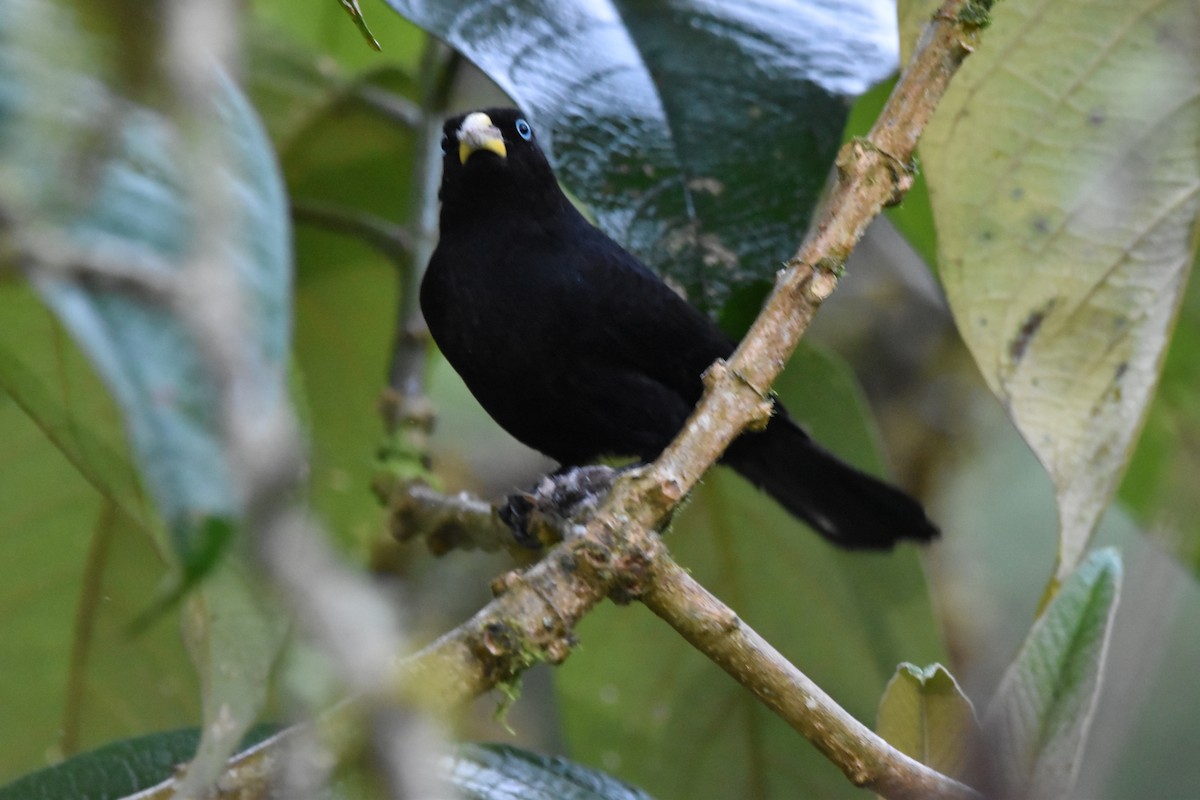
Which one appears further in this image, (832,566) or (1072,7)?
(832,566)

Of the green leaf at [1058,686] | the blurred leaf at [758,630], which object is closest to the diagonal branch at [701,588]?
the green leaf at [1058,686]

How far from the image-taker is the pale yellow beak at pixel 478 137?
249cm

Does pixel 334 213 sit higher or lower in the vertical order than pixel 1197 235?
lower

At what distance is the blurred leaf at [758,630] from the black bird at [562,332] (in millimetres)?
80

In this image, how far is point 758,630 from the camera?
244 centimetres

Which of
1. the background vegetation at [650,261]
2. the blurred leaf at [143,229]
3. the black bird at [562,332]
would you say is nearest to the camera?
the blurred leaf at [143,229]

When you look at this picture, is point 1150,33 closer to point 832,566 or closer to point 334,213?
point 832,566

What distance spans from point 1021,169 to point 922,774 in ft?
3.07

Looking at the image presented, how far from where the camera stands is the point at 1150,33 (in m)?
1.82

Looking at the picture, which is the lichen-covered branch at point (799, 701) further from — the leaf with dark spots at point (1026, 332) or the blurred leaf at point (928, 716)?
the leaf with dark spots at point (1026, 332)

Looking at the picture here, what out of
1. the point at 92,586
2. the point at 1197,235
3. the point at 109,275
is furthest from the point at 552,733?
the point at 109,275

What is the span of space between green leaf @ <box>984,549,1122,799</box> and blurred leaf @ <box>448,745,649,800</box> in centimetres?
51

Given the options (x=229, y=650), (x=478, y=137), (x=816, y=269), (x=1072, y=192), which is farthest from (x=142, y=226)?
(x=478, y=137)

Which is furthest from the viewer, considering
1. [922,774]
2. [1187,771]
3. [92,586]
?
[1187,771]
